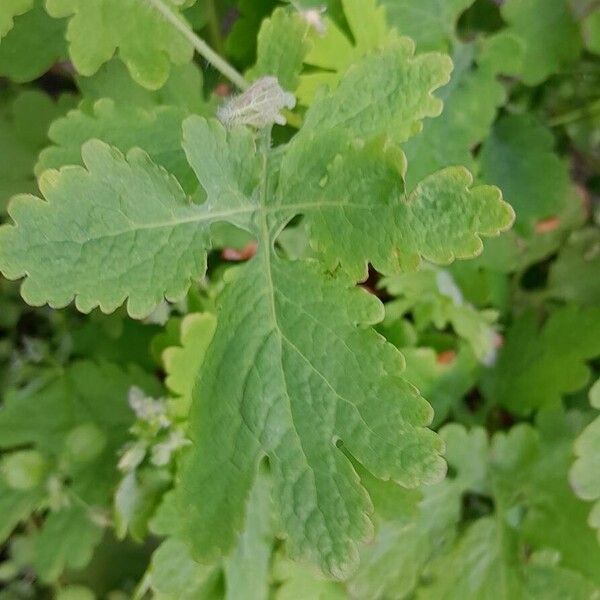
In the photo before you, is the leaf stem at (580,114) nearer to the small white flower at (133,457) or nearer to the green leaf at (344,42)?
the green leaf at (344,42)

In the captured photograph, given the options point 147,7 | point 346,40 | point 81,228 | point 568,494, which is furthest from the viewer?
point 568,494

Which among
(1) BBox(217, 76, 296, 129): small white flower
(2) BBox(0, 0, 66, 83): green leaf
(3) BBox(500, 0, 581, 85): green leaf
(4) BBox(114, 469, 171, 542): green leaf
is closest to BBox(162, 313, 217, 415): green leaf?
(4) BBox(114, 469, 171, 542): green leaf

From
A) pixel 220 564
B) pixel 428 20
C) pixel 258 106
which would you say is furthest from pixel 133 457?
pixel 428 20

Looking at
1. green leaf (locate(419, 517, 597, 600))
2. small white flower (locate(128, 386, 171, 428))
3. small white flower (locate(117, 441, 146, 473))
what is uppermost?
small white flower (locate(128, 386, 171, 428))

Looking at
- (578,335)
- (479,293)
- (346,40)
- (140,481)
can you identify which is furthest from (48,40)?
(578,335)

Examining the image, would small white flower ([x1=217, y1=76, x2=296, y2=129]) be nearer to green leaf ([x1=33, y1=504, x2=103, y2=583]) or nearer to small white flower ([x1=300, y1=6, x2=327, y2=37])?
small white flower ([x1=300, y1=6, x2=327, y2=37])

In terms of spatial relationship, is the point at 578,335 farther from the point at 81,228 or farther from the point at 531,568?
the point at 81,228
